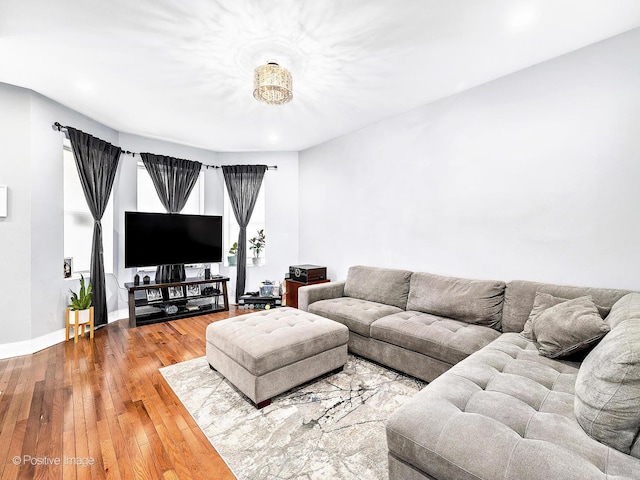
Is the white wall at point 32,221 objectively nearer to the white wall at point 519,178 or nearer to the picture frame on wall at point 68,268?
the picture frame on wall at point 68,268

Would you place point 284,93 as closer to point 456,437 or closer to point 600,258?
point 456,437

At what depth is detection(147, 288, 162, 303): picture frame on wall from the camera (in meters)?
4.16

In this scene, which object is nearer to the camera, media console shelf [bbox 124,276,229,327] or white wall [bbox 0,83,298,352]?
white wall [bbox 0,83,298,352]

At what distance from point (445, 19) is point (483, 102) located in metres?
1.17

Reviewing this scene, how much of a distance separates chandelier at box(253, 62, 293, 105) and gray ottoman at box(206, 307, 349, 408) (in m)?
1.92

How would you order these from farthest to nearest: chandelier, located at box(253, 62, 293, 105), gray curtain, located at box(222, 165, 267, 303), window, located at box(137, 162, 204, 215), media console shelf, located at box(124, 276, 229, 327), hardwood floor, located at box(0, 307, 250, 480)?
gray curtain, located at box(222, 165, 267, 303)
window, located at box(137, 162, 204, 215)
media console shelf, located at box(124, 276, 229, 327)
chandelier, located at box(253, 62, 293, 105)
hardwood floor, located at box(0, 307, 250, 480)

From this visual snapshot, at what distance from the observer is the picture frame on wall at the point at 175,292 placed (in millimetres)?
4305

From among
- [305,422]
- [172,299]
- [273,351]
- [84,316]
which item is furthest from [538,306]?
[84,316]

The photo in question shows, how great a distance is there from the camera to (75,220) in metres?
3.73

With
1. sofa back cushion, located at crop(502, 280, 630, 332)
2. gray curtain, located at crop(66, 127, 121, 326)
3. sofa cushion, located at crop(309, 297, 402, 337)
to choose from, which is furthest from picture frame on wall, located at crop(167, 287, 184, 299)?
sofa back cushion, located at crop(502, 280, 630, 332)

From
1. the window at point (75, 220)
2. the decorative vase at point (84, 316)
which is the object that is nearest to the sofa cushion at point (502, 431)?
the decorative vase at point (84, 316)

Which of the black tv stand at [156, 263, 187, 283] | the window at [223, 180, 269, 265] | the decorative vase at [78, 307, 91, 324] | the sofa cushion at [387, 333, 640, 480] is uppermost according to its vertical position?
the window at [223, 180, 269, 265]

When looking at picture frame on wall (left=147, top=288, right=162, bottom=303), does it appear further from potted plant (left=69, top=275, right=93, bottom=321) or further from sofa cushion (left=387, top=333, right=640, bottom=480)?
sofa cushion (left=387, top=333, right=640, bottom=480)

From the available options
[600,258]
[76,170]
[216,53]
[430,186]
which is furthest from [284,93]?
[76,170]
